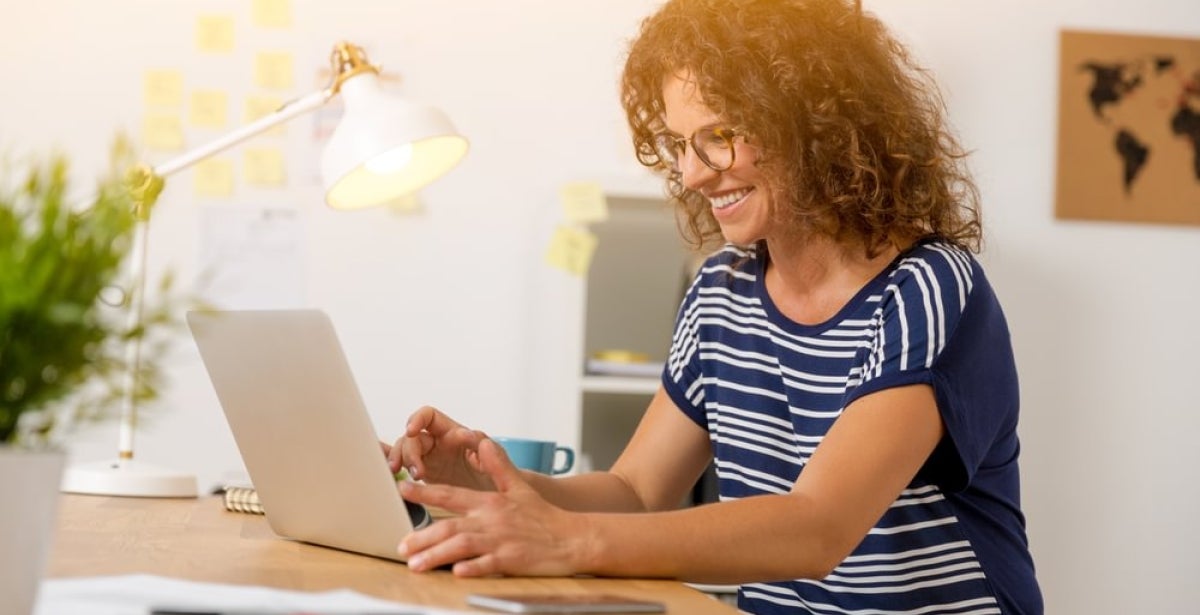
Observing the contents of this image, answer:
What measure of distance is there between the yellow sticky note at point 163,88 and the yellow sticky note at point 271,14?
0.19m

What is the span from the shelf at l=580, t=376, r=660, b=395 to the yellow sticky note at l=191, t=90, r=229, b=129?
0.86 metres

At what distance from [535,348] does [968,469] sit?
1.43 m

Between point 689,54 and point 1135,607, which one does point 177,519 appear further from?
point 1135,607

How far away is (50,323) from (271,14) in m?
2.15

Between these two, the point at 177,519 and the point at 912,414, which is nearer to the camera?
the point at 912,414

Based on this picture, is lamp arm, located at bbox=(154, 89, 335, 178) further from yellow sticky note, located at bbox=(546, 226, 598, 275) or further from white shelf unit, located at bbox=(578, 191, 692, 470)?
white shelf unit, located at bbox=(578, 191, 692, 470)

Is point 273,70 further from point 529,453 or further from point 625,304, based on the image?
point 529,453

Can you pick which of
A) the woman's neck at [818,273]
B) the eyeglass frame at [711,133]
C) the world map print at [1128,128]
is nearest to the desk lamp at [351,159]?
the eyeglass frame at [711,133]

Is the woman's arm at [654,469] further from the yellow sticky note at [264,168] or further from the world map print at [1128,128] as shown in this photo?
the world map print at [1128,128]

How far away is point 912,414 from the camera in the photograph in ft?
4.02

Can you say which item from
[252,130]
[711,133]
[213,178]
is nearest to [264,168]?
[213,178]

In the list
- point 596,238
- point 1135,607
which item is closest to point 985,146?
point 596,238

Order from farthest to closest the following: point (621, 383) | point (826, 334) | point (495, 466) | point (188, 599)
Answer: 1. point (621, 383)
2. point (826, 334)
3. point (495, 466)
4. point (188, 599)

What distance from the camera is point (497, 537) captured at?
3.25 ft
